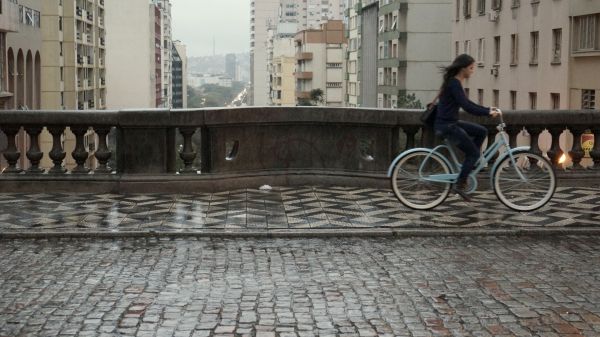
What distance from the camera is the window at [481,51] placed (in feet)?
191

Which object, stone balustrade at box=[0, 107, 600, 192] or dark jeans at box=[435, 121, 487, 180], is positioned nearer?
dark jeans at box=[435, 121, 487, 180]

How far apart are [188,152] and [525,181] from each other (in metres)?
4.18

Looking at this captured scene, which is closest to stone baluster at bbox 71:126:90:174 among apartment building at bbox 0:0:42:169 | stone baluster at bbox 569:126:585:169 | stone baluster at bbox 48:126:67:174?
stone baluster at bbox 48:126:67:174

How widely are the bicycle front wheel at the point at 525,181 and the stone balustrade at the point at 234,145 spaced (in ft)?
6.16

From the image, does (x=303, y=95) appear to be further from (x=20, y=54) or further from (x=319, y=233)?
(x=319, y=233)

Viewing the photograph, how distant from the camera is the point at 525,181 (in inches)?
443

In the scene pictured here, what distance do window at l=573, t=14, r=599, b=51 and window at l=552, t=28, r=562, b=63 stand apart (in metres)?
1.98

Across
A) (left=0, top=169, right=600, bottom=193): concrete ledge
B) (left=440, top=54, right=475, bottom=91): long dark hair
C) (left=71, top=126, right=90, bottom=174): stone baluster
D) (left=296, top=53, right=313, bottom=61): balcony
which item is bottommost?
(left=0, top=169, right=600, bottom=193): concrete ledge

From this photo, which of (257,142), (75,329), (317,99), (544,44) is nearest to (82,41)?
(317,99)

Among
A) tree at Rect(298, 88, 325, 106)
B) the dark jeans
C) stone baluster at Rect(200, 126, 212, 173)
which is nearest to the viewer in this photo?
the dark jeans

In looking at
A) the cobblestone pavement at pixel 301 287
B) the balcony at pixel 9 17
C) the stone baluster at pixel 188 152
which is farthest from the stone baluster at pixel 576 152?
the balcony at pixel 9 17

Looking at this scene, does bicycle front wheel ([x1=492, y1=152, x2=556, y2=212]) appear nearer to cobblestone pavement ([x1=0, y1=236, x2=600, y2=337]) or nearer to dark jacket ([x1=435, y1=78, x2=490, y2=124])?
dark jacket ([x1=435, y1=78, x2=490, y2=124])

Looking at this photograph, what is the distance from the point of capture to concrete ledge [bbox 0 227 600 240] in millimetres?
9672

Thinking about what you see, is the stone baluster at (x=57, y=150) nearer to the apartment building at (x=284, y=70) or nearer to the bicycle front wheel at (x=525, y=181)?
the bicycle front wheel at (x=525, y=181)
